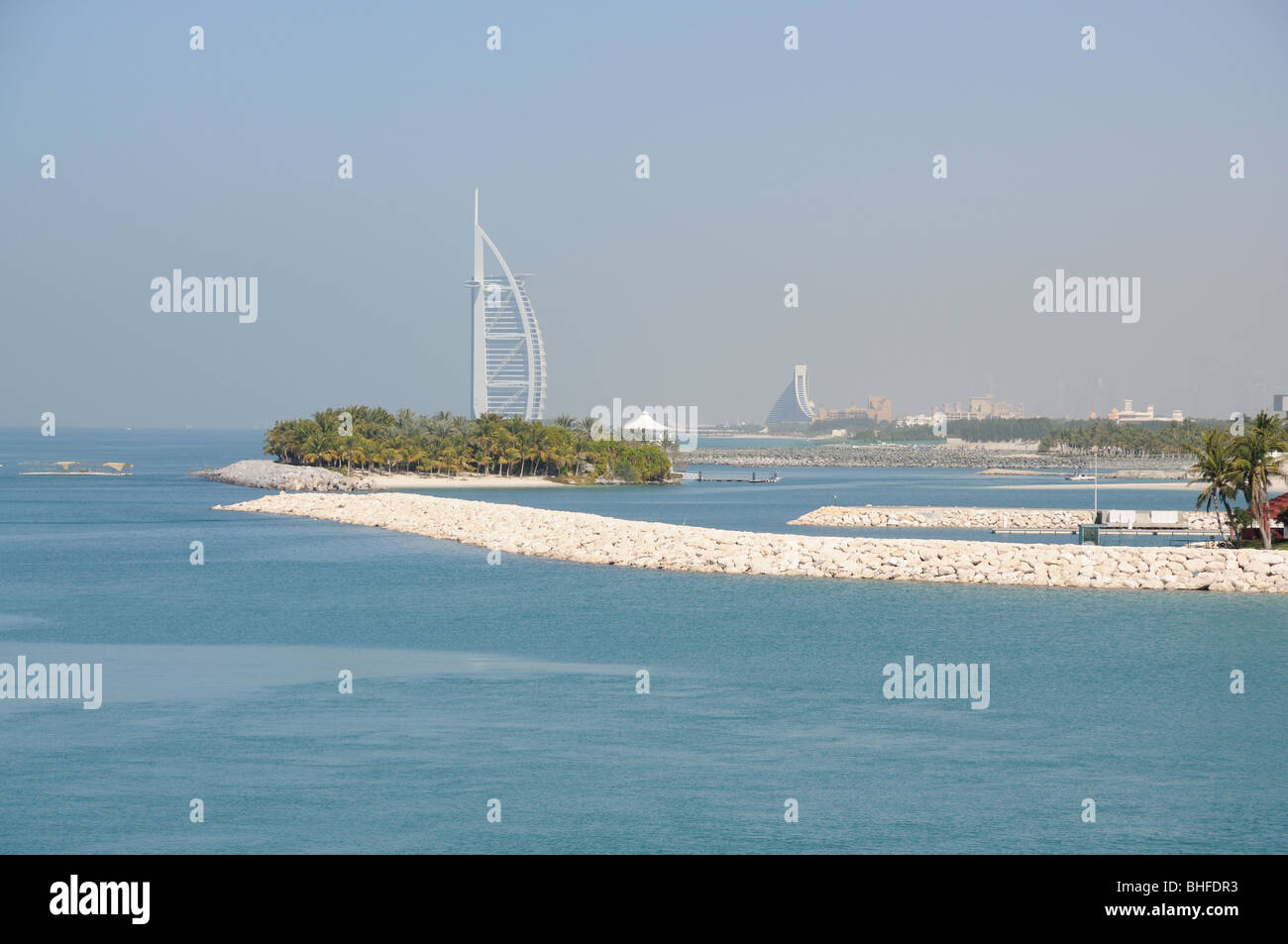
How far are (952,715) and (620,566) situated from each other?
23961 mm

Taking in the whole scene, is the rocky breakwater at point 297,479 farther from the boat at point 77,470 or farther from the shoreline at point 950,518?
the shoreline at point 950,518

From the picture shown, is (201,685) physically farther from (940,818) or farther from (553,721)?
(940,818)

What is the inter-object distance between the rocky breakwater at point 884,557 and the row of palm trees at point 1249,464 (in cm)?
352

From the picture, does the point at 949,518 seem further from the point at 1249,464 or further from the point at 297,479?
the point at 297,479

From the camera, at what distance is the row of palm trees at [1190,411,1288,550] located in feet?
129

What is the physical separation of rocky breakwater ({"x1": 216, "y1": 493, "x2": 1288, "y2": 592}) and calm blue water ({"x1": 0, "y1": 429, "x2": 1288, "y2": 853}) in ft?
6.04

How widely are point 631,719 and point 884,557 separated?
Answer: 21.9 m

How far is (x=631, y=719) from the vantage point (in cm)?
1967

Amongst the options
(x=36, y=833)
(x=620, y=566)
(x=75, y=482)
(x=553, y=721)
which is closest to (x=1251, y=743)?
(x=553, y=721)

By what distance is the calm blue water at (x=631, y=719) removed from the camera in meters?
14.3

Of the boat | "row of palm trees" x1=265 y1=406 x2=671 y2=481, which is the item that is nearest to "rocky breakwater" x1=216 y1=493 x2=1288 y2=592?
"row of palm trees" x1=265 y1=406 x2=671 y2=481

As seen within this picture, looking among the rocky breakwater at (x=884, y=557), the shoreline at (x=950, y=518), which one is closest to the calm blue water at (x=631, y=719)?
the rocky breakwater at (x=884, y=557)

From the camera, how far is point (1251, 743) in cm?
1875
